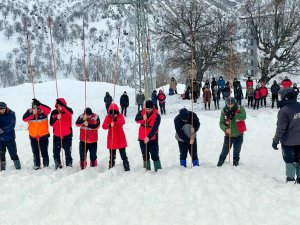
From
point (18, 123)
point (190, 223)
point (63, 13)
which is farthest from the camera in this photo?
point (63, 13)

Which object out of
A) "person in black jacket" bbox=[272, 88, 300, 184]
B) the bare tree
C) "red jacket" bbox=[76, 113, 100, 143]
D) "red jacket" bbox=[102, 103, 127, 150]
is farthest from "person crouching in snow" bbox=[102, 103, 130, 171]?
the bare tree

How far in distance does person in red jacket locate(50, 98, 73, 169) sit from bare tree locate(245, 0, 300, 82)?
77.2ft

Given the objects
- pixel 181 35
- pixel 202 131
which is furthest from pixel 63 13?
pixel 202 131

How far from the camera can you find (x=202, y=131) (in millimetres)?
14172

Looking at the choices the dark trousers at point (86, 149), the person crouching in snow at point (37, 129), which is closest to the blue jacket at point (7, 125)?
the person crouching in snow at point (37, 129)

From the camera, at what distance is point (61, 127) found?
27.2 ft

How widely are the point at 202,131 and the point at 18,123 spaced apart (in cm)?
1193

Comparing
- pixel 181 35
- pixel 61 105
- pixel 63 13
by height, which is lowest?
pixel 61 105

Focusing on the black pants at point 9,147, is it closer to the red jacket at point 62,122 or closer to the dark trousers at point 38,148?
the dark trousers at point 38,148

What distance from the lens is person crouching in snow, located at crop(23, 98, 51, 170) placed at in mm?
8258

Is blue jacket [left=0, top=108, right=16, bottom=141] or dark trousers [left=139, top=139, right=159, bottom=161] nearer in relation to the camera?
dark trousers [left=139, top=139, right=159, bottom=161]

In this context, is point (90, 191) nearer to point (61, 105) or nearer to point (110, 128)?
point (110, 128)

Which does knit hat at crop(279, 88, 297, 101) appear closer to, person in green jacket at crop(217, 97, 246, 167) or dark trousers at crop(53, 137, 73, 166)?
person in green jacket at crop(217, 97, 246, 167)

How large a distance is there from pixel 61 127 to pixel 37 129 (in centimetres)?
56
